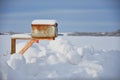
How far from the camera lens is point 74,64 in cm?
873

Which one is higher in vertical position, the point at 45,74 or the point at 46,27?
the point at 46,27

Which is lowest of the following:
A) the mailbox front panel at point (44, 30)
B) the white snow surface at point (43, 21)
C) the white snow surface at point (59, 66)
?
the white snow surface at point (59, 66)

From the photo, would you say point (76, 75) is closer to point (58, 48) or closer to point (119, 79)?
point (119, 79)

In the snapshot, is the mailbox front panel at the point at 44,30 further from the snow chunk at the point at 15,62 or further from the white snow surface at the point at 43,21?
the snow chunk at the point at 15,62

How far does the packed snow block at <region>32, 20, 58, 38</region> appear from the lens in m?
8.20

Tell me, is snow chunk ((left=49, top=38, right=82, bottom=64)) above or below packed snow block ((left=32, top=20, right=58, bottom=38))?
below

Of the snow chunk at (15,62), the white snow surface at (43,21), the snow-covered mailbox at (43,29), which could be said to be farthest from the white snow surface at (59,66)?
the white snow surface at (43,21)

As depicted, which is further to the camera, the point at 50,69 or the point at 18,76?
the point at 50,69

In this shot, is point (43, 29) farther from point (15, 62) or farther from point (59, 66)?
point (15, 62)

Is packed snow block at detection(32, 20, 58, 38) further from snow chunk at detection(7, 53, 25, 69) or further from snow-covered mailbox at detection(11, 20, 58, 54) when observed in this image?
snow chunk at detection(7, 53, 25, 69)

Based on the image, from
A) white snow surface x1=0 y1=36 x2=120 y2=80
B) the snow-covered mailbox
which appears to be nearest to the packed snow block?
the snow-covered mailbox

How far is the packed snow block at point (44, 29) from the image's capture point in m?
8.20

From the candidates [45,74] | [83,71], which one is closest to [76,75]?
[83,71]

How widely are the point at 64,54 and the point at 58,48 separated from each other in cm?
103
